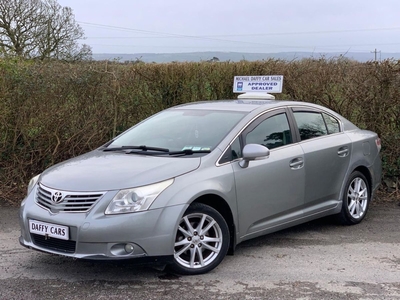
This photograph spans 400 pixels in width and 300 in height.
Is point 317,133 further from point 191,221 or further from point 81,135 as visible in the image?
point 81,135

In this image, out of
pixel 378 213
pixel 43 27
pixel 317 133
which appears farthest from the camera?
pixel 43 27

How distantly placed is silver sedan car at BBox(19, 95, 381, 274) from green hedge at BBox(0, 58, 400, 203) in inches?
88.6

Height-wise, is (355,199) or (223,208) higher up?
(223,208)

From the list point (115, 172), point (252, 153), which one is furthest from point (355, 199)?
point (115, 172)

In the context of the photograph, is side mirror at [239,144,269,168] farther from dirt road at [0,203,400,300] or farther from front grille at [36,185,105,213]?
front grille at [36,185,105,213]

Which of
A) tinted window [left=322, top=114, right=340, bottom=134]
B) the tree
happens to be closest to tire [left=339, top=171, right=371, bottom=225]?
tinted window [left=322, top=114, right=340, bottom=134]

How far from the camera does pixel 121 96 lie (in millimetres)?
9320

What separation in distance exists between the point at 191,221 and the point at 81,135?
15.0 ft

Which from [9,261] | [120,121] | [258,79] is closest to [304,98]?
[258,79]

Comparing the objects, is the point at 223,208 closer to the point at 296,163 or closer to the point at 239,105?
the point at 296,163

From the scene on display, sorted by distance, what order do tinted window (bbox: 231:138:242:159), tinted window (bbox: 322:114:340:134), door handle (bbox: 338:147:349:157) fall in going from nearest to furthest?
tinted window (bbox: 231:138:242:159), door handle (bbox: 338:147:349:157), tinted window (bbox: 322:114:340:134)

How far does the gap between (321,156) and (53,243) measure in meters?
3.13

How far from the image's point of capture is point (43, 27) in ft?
92.7

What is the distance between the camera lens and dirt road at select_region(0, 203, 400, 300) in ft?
14.5
